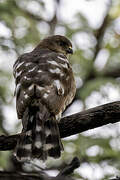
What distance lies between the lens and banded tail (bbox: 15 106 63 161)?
3.96 m

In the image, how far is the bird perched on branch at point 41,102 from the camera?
3.99 meters

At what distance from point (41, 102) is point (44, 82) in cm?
32

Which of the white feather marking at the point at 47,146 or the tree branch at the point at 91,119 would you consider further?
the tree branch at the point at 91,119

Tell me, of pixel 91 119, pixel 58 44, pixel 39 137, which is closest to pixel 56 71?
pixel 91 119

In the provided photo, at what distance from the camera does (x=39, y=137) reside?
4043 millimetres

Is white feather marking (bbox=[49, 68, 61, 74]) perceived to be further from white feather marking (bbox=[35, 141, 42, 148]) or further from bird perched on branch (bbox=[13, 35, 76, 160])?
white feather marking (bbox=[35, 141, 42, 148])

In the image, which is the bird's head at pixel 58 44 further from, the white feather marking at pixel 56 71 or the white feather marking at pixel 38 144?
the white feather marking at pixel 38 144

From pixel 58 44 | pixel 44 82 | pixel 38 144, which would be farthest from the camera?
pixel 58 44

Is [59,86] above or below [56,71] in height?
below

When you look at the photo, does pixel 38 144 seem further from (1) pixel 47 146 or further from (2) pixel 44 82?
(2) pixel 44 82

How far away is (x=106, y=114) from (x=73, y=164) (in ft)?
4.33

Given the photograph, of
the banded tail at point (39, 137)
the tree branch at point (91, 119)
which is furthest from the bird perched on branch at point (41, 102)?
the tree branch at point (91, 119)

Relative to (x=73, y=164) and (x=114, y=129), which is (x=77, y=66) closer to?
(x=114, y=129)

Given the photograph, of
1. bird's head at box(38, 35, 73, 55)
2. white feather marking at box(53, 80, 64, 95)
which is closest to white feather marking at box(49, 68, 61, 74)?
white feather marking at box(53, 80, 64, 95)
